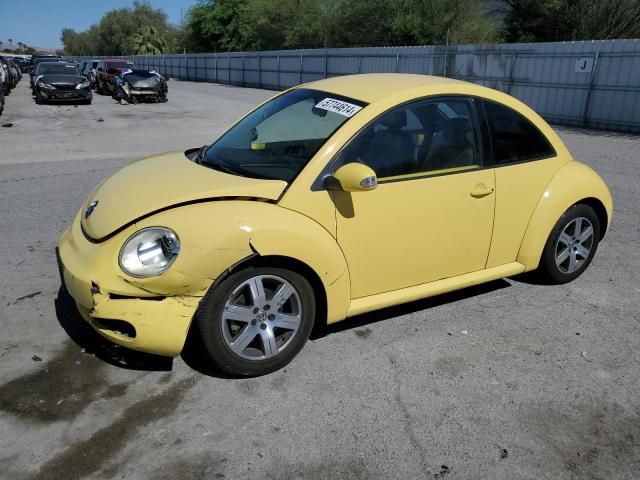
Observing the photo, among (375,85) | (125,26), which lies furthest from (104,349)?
(125,26)

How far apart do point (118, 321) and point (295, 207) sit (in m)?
1.11

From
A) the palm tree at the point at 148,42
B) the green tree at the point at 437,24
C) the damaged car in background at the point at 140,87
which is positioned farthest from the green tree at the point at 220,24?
the damaged car in background at the point at 140,87

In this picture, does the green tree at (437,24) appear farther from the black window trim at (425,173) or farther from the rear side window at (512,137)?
the black window trim at (425,173)

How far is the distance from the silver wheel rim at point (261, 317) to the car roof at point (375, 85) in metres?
1.30

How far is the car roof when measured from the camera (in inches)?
135

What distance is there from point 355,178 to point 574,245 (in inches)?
91.5

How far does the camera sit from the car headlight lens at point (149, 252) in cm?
278

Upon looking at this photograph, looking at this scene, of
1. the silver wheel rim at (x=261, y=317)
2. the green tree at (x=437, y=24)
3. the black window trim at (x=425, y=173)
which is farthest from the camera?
the green tree at (x=437, y=24)

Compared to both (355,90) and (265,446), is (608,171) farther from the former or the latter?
(265,446)

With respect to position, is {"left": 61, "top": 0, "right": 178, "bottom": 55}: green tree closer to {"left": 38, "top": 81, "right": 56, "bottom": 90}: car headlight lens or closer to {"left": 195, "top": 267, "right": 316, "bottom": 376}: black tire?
{"left": 38, "top": 81, "right": 56, "bottom": 90}: car headlight lens

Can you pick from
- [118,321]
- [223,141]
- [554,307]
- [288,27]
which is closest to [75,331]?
[118,321]

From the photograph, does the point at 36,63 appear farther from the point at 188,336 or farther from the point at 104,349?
the point at 188,336

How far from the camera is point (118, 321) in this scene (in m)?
2.82

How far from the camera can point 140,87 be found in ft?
72.8
